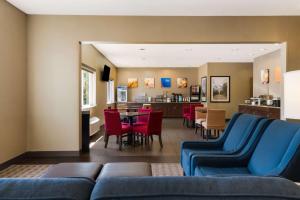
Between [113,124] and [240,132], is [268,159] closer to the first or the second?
[240,132]

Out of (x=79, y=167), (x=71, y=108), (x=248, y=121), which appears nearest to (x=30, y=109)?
(x=71, y=108)

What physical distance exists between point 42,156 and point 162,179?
4.81m

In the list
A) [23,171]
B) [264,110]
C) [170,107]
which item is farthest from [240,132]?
[170,107]

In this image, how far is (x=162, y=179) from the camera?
0.98 metres

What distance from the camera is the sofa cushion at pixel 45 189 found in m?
0.90

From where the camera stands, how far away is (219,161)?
279 centimetres

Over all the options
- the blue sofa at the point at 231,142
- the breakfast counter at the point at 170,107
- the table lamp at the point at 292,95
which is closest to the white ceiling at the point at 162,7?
the blue sofa at the point at 231,142

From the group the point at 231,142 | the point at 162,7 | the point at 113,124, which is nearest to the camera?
the point at 231,142

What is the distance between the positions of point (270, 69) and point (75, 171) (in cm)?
858

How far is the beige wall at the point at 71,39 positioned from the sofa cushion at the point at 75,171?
95.9 inches

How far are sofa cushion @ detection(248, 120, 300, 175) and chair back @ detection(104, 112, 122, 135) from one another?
3673 mm

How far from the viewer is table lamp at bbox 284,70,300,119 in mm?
→ 2072

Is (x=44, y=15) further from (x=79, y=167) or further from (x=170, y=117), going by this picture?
(x=170, y=117)

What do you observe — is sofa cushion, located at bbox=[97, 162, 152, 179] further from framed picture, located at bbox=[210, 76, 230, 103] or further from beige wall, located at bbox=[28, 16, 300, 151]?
framed picture, located at bbox=[210, 76, 230, 103]
